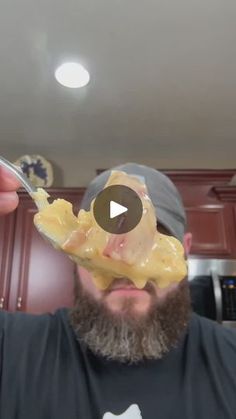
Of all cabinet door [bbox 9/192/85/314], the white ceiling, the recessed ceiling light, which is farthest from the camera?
cabinet door [bbox 9/192/85/314]

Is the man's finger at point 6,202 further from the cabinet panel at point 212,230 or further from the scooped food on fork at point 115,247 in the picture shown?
the cabinet panel at point 212,230

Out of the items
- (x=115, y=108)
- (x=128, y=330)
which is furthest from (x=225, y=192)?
(x=128, y=330)

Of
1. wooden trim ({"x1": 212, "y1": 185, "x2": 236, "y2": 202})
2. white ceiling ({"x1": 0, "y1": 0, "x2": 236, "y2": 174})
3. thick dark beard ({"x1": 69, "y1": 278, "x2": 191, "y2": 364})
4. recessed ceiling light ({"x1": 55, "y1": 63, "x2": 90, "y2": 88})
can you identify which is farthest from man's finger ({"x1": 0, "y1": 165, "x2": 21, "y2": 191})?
wooden trim ({"x1": 212, "y1": 185, "x2": 236, "y2": 202})

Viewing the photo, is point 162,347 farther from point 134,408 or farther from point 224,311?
point 224,311

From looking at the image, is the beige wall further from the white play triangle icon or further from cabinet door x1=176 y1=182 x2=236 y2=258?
the white play triangle icon

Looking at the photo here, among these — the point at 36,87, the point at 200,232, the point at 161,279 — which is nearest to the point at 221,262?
the point at 200,232

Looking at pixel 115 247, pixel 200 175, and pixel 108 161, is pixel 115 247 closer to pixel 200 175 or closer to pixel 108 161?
pixel 200 175

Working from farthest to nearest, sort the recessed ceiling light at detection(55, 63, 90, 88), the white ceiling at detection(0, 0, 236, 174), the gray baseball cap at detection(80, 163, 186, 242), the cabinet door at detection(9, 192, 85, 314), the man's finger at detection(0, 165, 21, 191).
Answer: the cabinet door at detection(9, 192, 85, 314) < the recessed ceiling light at detection(55, 63, 90, 88) < the white ceiling at detection(0, 0, 236, 174) < the gray baseball cap at detection(80, 163, 186, 242) < the man's finger at detection(0, 165, 21, 191)
